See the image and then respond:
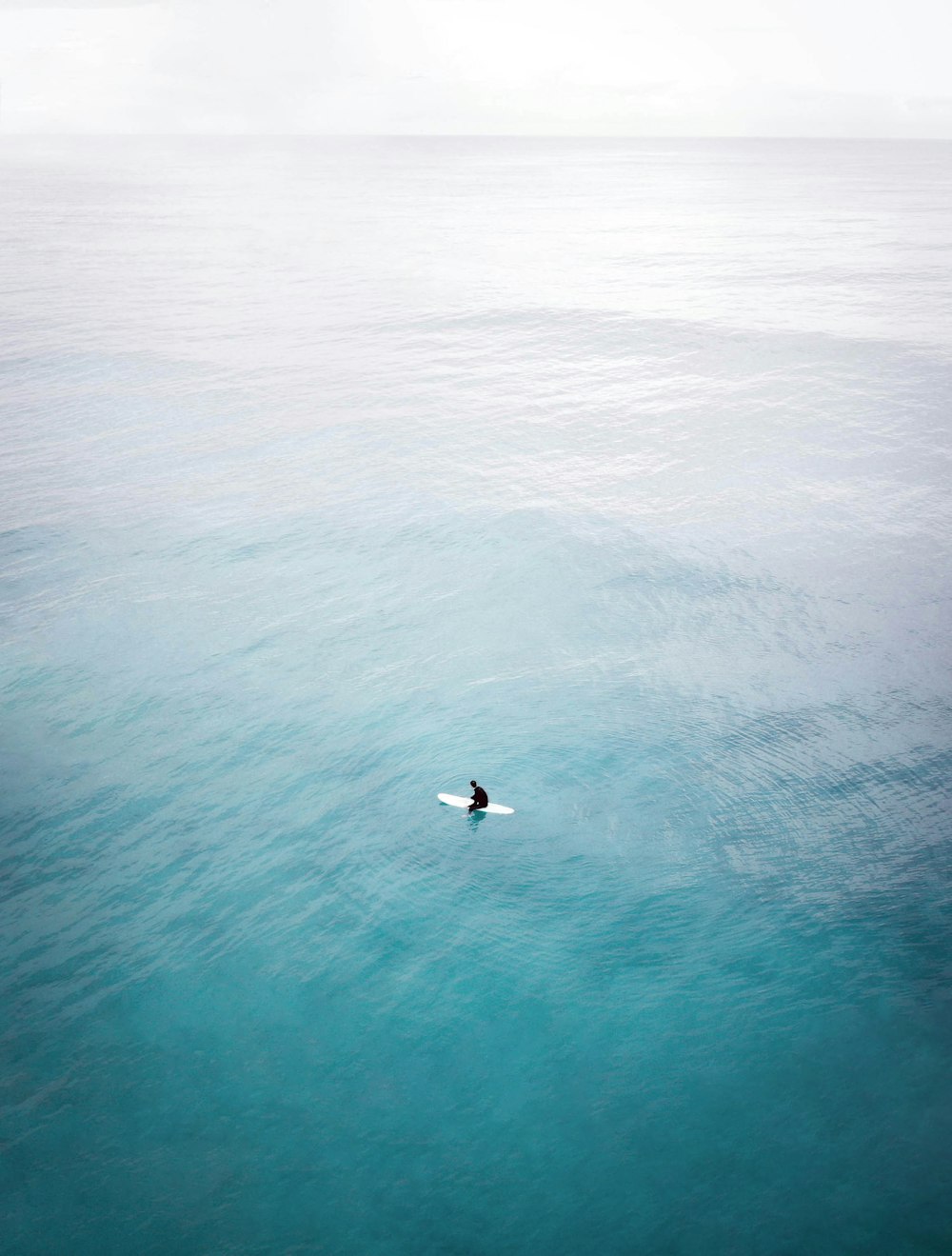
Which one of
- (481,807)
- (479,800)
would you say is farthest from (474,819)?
(479,800)

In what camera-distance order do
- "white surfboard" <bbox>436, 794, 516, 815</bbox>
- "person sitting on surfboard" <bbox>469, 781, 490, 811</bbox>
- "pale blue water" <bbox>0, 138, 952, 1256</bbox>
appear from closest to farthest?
1. "pale blue water" <bbox>0, 138, 952, 1256</bbox>
2. "person sitting on surfboard" <bbox>469, 781, 490, 811</bbox>
3. "white surfboard" <bbox>436, 794, 516, 815</bbox>

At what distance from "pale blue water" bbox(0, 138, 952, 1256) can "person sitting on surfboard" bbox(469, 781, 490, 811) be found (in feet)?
3.29

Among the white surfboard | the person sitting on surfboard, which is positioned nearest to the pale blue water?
the white surfboard

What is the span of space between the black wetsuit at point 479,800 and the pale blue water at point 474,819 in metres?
1.01

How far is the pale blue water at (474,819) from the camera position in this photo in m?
18.4

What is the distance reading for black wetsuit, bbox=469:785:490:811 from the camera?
86.2ft

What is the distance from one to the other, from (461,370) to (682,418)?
1816 centimetres

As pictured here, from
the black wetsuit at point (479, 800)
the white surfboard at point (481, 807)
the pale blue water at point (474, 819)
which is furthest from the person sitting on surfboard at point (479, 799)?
the pale blue water at point (474, 819)

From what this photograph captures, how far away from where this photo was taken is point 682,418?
58.8 m

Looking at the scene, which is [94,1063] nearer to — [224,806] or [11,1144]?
[11,1144]

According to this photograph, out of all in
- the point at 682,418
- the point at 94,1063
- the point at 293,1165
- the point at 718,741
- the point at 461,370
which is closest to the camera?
the point at 293,1165

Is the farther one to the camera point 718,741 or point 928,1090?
point 718,741

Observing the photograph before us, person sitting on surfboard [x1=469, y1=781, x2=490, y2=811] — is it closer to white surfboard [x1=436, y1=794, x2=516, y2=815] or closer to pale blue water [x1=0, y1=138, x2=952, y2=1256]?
white surfboard [x1=436, y1=794, x2=516, y2=815]

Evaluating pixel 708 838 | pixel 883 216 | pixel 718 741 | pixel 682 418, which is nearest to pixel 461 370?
pixel 682 418
